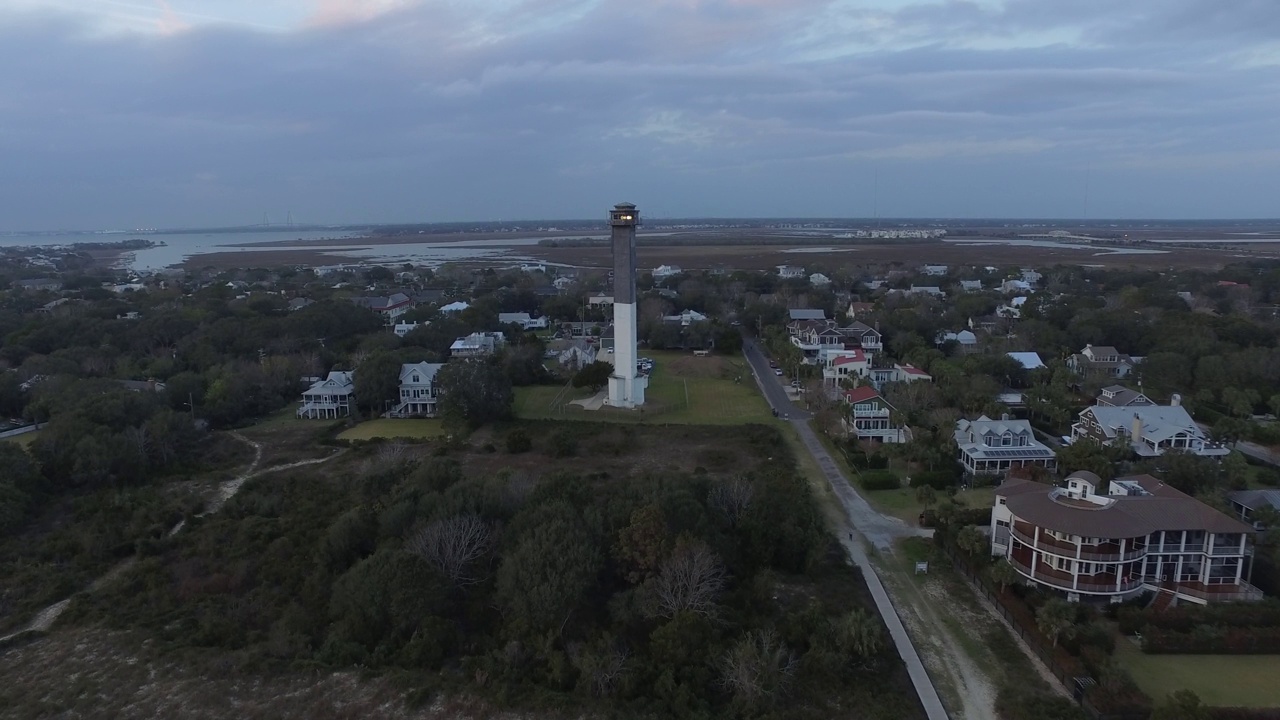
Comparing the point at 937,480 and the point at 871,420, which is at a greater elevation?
the point at 871,420

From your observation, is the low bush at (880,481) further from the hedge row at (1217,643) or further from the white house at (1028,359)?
the white house at (1028,359)

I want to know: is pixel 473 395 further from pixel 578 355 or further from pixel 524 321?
pixel 524 321

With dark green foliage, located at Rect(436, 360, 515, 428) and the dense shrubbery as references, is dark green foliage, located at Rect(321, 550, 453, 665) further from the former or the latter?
dark green foliage, located at Rect(436, 360, 515, 428)

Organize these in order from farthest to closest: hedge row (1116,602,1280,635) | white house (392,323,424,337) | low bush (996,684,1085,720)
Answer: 1. white house (392,323,424,337)
2. hedge row (1116,602,1280,635)
3. low bush (996,684,1085,720)

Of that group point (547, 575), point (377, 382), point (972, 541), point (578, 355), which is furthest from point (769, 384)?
point (547, 575)

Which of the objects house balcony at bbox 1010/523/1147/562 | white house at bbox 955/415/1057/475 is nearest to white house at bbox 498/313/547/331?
white house at bbox 955/415/1057/475

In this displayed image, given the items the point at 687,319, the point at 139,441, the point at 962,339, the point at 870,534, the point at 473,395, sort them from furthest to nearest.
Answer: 1. the point at 687,319
2. the point at 962,339
3. the point at 473,395
4. the point at 139,441
5. the point at 870,534

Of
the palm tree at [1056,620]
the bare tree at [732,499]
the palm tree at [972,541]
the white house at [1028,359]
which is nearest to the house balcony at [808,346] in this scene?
the white house at [1028,359]

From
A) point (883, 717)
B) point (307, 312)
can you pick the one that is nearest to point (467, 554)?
point (883, 717)

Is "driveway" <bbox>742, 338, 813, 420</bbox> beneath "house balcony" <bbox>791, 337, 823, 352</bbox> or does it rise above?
beneath
